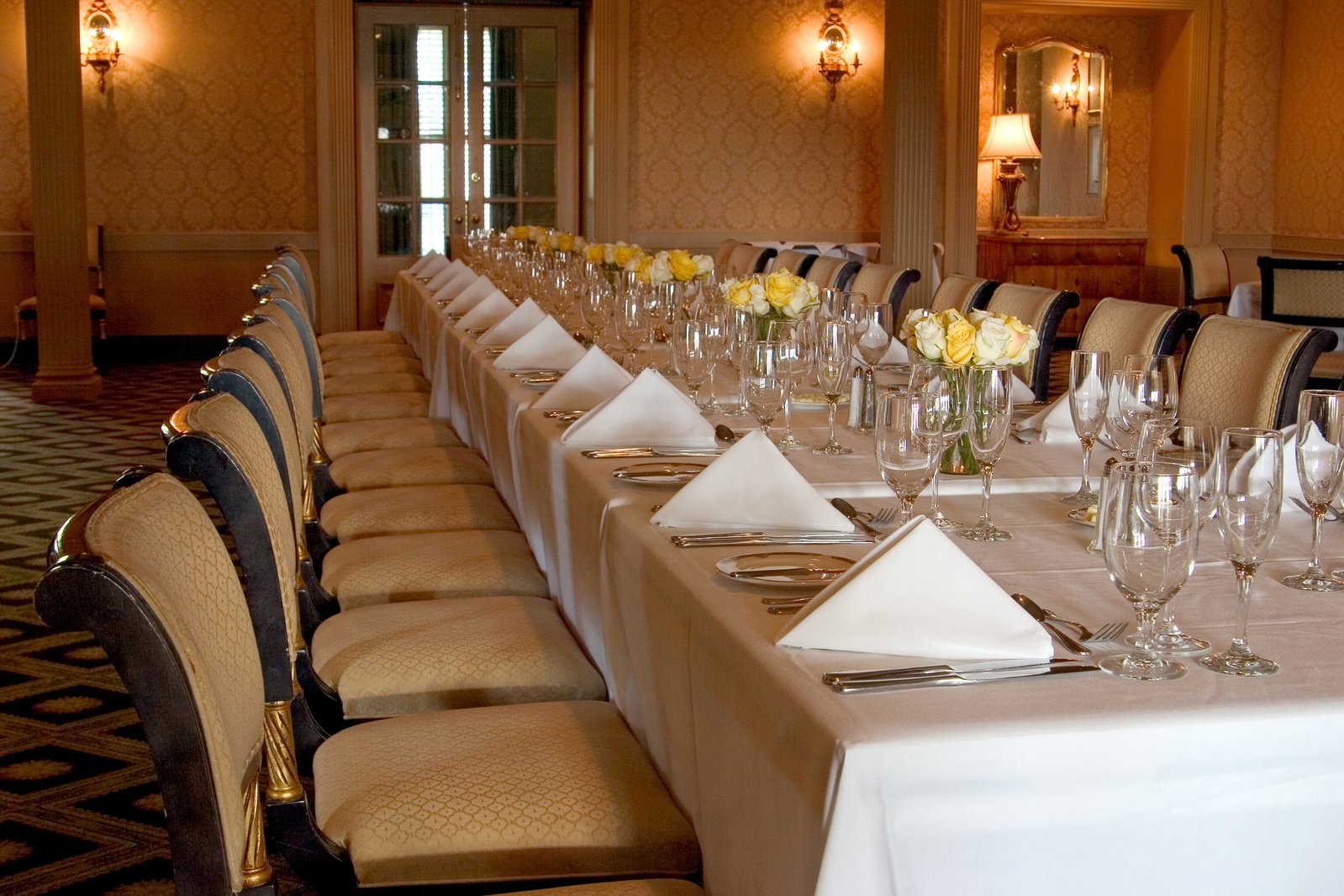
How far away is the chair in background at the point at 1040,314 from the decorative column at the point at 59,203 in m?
6.35

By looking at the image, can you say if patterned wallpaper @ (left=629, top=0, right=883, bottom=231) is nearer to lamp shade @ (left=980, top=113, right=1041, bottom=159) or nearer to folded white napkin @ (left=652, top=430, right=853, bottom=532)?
lamp shade @ (left=980, top=113, right=1041, bottom=159)

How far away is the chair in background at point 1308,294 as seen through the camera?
6.81 meters

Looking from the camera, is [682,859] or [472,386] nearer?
[682,859]

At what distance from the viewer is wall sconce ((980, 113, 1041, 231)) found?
1112 centimetres

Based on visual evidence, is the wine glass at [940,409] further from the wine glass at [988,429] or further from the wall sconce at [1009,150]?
the wall sconce at [1009,150]

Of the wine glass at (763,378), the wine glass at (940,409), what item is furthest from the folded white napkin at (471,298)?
the wine glass at (940,409)

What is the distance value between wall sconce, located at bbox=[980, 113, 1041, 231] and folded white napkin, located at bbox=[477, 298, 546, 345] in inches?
297

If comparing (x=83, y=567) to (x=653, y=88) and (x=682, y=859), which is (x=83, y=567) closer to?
(x=682, y=859)

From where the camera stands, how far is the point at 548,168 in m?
10.9

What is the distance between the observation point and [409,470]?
392cm

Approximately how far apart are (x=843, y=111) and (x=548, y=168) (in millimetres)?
2321

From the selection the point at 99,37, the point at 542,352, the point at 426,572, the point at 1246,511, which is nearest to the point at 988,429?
the point at 1246,511

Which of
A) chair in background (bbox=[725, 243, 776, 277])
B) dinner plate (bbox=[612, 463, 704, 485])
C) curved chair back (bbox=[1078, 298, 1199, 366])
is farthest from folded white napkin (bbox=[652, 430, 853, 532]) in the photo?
chair in background (bbox=[725, 243, 776, 277])

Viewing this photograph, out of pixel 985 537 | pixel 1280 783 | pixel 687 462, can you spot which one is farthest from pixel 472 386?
pixel 1280 783
